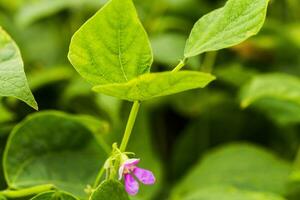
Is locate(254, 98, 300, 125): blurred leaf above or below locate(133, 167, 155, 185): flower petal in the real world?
below

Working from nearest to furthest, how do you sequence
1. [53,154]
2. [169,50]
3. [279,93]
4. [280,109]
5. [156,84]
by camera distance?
[156,84]
[53,154]
[279,93]
[280,109]
[169,50]

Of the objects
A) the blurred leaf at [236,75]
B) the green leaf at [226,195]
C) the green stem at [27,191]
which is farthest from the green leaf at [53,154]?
the blurred leaf at [236,75]

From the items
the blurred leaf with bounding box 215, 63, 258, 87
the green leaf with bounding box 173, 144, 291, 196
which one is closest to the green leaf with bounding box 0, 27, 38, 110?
the green leaf with bounding box 173, 144, 291, 196

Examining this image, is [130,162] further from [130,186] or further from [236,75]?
[236,75]

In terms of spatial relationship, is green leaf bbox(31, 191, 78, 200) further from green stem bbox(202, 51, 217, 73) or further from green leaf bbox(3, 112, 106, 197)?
green stem bbox(202, 51, 217, 73)

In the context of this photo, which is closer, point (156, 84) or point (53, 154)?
point (156, 84)

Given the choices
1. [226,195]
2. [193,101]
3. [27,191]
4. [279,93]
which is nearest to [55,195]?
[27,191]
